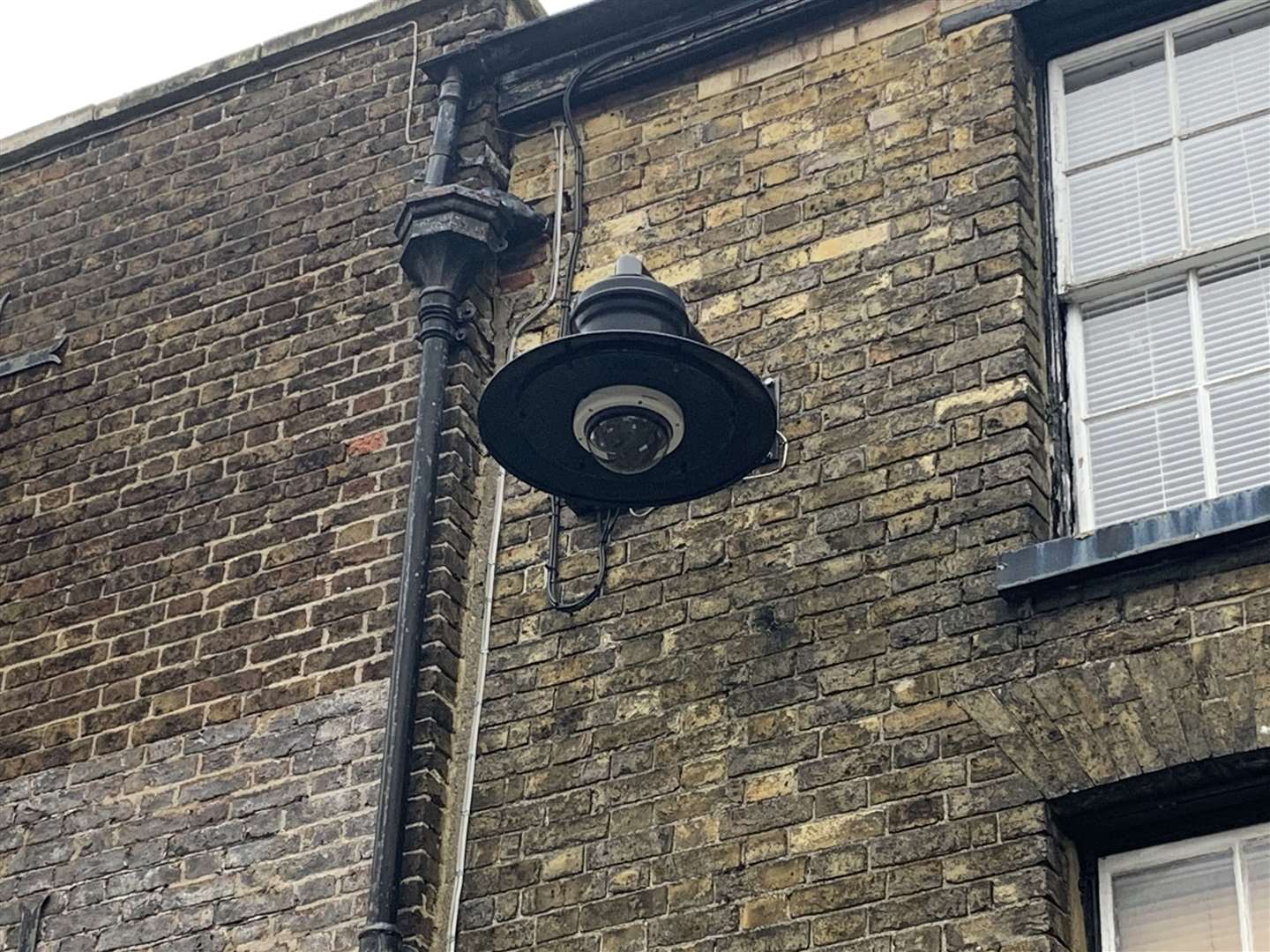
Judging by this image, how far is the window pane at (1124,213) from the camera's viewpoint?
802 centimetres

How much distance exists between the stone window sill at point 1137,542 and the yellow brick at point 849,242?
1.57 m

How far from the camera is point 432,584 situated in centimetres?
818

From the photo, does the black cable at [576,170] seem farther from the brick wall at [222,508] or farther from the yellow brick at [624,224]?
the brick wall at [222,508]

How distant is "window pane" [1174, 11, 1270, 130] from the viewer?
815cm

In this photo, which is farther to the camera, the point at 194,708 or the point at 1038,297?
the point at 194,708

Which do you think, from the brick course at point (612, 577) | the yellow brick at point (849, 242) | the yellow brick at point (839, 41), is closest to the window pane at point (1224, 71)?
the brick course at point (612, 577)

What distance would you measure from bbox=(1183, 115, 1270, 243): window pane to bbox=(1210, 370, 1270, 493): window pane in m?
0.63

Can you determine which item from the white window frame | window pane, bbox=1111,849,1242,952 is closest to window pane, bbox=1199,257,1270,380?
the white window frame

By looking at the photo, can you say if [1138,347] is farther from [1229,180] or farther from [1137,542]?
[1137,542]

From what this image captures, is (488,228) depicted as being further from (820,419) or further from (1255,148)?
(1255,148)

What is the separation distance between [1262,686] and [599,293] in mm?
2256

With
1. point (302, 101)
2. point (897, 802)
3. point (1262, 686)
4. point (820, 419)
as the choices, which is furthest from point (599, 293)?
point (302, 101)

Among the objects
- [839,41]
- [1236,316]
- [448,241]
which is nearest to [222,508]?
[448,241]

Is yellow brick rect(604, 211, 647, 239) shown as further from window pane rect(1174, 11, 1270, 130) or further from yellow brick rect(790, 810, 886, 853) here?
yellow brick rect(790, 810, 886, 853)
